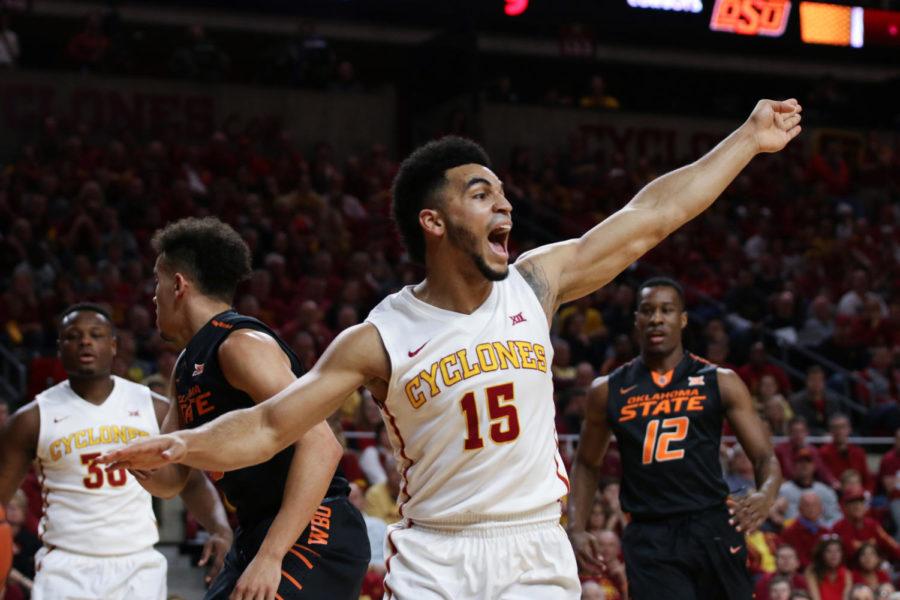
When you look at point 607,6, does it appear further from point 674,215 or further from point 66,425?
point 674,215

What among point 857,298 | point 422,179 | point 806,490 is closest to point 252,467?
point 422,179

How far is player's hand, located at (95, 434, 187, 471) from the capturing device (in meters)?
3.44

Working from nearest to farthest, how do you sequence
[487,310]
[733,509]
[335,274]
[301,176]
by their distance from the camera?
[487,310]
[733,509]
[335,274]
[301,176]

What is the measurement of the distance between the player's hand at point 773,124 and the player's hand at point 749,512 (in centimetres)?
216

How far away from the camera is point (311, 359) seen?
11.6 metres

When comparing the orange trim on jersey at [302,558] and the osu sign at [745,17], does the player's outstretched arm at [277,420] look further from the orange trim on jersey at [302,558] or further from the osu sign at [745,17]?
the osu sign at [745,17]

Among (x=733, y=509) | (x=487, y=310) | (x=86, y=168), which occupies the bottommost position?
(x=733, y=509)

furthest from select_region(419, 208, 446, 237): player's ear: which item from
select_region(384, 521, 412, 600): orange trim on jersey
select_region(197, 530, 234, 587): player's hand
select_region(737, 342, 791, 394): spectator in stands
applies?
select_region(737, 342, 791, 394): spectator in stands

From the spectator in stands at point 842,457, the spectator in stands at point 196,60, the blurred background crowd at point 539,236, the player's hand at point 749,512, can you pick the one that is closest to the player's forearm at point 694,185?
the player's hand at point 749,512

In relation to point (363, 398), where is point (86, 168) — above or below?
above

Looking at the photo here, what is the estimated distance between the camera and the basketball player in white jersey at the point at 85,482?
6.36m

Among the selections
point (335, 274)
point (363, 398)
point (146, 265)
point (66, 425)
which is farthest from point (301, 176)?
point (66, 425)

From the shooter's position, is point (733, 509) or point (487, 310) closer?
point (487, 310)

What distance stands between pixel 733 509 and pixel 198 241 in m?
2.80
